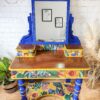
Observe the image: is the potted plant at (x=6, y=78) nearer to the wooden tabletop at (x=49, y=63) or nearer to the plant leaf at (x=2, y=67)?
the plant leaf at (x=2, y=67)

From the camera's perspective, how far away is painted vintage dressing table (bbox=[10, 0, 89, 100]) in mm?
1620

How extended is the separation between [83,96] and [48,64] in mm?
771

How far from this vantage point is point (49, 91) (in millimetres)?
2088

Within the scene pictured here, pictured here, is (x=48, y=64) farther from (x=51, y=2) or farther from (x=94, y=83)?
(x=94, y=83)

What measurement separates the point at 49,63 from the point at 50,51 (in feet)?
0.99

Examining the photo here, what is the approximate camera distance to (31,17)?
1.83 meters

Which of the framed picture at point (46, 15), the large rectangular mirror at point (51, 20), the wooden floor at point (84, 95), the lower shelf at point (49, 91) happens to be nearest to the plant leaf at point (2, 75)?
the wooden floor at point (84, 95)

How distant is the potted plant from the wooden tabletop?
347 mm

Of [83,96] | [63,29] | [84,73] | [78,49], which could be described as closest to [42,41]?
[63,29]

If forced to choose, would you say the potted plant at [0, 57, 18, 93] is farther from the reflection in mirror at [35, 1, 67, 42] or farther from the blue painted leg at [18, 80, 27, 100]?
the reflection in mirror at [35, 1, 67, 42]

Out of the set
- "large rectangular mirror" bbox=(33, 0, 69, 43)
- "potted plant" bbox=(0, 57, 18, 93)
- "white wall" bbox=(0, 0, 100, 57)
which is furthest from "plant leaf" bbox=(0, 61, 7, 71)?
"large rectangular mirror" bbox=(33, 0, 69, 43)

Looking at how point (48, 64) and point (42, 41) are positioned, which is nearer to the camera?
point (48, 64)

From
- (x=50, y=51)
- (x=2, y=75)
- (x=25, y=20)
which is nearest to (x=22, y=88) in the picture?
(x=2, y=75)

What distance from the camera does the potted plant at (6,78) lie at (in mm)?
2049
